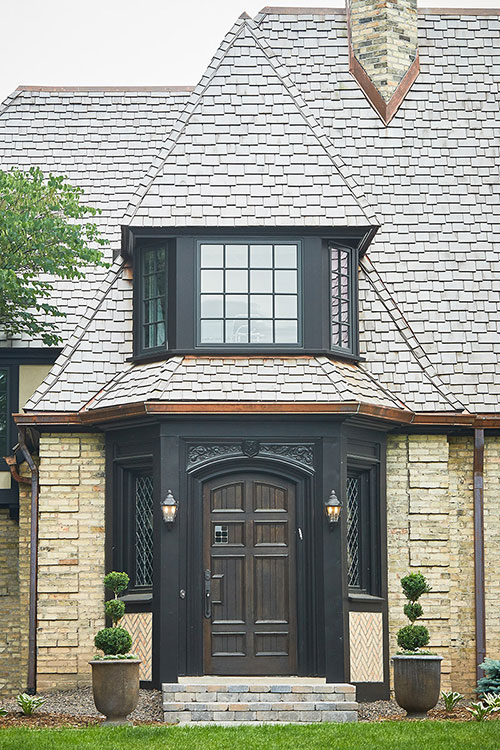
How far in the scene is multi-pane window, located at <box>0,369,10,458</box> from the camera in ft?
60.0

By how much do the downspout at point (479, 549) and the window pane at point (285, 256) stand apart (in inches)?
135

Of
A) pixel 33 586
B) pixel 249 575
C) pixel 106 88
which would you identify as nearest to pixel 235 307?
pixel 249 575

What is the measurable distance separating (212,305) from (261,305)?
0.64m

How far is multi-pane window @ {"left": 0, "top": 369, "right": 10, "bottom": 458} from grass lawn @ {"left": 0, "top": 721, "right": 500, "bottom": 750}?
264 inches

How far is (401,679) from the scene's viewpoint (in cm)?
1344

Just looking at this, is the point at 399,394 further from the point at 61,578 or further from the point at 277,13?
the point at 277,13

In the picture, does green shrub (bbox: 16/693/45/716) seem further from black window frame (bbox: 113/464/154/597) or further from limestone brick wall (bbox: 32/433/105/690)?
black window frame (bbox: 113/464/154/597)

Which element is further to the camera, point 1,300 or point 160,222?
point 1,300

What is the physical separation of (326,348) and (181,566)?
3.37m

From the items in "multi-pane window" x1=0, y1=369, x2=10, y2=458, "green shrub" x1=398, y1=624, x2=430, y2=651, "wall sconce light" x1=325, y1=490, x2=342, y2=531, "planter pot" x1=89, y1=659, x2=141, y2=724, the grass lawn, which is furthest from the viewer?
"multi-pane window" x1=0, y1=369, x2=10, y2=458

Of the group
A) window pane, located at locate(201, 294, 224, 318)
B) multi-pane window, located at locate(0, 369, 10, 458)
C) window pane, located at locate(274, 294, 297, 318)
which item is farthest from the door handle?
multi-pane window, located at locate(0, 369, 10, 458)

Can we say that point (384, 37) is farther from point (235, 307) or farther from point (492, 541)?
point (492, 541)

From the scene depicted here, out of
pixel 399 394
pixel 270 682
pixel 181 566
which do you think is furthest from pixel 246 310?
pixel 270 682

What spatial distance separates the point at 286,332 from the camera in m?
15.6
